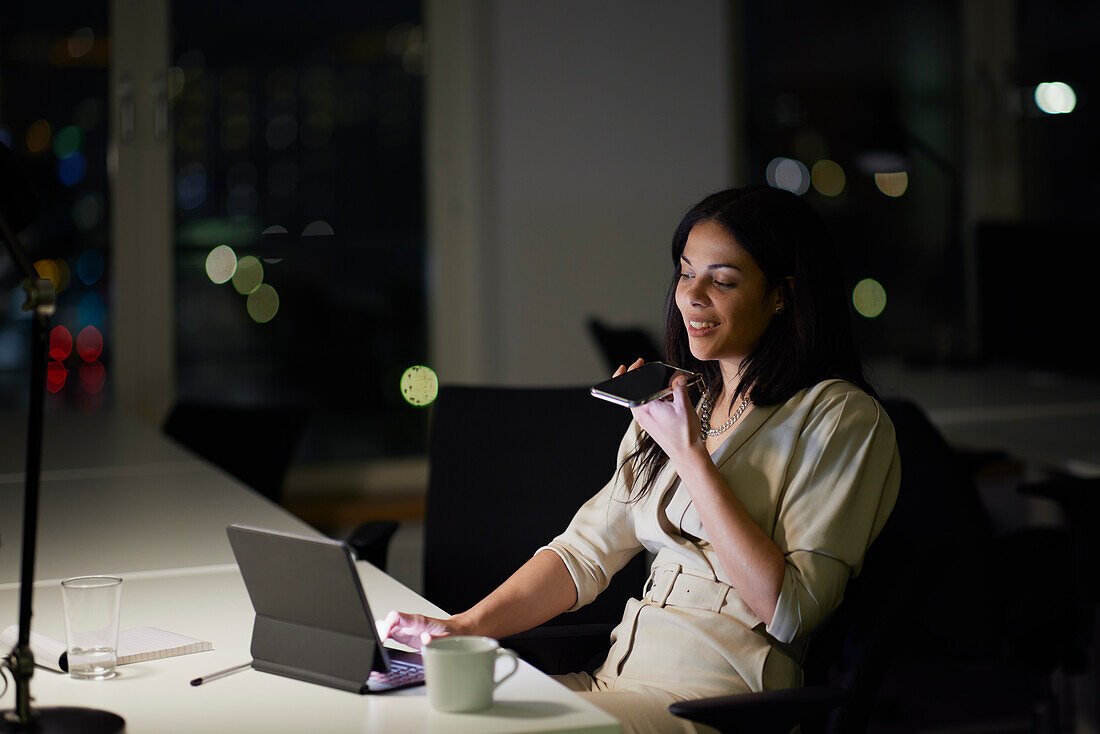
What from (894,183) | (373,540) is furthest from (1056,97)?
(373,540)

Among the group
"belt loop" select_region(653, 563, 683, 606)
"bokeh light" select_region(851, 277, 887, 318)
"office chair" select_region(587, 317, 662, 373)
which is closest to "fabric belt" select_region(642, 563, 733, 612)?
"belt loop" select_region(653, 563, 683, 606)

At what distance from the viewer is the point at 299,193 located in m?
4.28

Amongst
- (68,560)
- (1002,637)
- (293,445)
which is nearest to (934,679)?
(1002,637)

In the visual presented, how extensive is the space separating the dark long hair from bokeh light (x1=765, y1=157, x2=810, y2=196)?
10.1ft

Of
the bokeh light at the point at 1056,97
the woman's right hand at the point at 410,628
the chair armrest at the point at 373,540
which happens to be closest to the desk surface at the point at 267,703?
the woman's right hand at the point at 410,628

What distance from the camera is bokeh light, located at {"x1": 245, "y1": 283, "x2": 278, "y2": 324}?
4.27 meters

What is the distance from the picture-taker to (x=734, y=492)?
167 cm

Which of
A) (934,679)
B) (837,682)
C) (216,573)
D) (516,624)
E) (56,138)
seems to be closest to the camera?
(837,682)

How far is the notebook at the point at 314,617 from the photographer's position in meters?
1.28

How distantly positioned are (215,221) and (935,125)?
2872 mm

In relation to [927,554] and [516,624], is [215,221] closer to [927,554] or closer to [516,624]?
[516,624]

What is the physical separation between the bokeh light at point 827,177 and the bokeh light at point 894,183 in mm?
190

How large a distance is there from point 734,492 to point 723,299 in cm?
27

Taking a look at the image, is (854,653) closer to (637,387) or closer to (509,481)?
(637,387)
